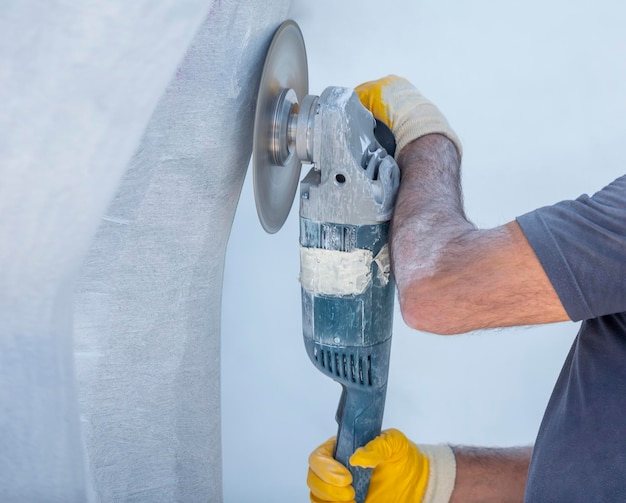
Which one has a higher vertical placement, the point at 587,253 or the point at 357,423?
the point at 587,253

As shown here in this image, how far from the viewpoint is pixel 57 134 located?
0.92m

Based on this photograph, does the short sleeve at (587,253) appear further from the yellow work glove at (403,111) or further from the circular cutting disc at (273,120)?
the circular cutting disc at (273,120)

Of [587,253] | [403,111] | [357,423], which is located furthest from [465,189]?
[587,253]

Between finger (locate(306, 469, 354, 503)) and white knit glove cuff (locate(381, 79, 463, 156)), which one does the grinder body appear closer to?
white knit glove cuff (locate(381, 79, 463, 156))

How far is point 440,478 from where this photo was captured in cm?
149

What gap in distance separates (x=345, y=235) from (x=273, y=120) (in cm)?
22

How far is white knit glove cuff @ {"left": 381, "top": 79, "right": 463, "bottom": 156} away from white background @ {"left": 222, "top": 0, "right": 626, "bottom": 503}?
50 cm

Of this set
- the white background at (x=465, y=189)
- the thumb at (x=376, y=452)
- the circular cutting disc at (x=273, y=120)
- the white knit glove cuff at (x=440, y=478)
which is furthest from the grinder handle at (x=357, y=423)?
the white background at (x=465, y=189)

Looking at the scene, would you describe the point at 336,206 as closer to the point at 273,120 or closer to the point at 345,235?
the point at 345,235

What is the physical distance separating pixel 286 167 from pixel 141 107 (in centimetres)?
39

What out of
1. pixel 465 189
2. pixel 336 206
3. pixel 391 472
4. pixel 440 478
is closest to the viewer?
pixel 336 206

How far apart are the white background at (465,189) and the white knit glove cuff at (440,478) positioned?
431 mm

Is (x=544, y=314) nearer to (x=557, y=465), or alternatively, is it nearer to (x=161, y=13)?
(x=557, y=465)

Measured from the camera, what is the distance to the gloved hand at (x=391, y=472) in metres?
1.31
